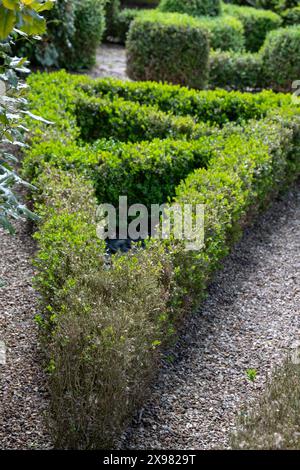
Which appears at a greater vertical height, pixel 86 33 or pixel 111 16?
pixel 86 33

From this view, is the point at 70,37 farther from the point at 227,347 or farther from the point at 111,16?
the point at 227,347

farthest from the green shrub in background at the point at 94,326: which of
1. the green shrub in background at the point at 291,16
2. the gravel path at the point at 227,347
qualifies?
the green shrub in background at the point at 291,16

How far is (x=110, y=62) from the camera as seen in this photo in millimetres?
11602

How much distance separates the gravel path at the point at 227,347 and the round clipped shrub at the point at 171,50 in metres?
4.14

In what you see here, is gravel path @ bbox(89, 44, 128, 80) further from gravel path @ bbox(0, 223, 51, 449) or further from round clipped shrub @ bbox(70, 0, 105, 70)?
gravel path @ bbox(0, 223, 51, 449)

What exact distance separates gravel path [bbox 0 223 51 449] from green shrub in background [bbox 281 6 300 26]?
33.5ft

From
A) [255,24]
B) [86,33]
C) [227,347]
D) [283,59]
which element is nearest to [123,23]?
[255,24]

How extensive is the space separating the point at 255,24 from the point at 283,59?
2.92 m

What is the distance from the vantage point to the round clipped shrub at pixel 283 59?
10.3m

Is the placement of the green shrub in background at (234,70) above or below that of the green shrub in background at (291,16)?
below

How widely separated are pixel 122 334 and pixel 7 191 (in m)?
0.89

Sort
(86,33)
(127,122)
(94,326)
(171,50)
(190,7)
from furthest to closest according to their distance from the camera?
(190,7), (86,33), (171,50), (127,122), (94,326)

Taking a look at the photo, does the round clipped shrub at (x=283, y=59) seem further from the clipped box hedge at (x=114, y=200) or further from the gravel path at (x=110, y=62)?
the clipped box hedge at (x=114, y=200)

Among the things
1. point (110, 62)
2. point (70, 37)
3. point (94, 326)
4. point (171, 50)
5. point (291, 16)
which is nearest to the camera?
point (94, 326)
